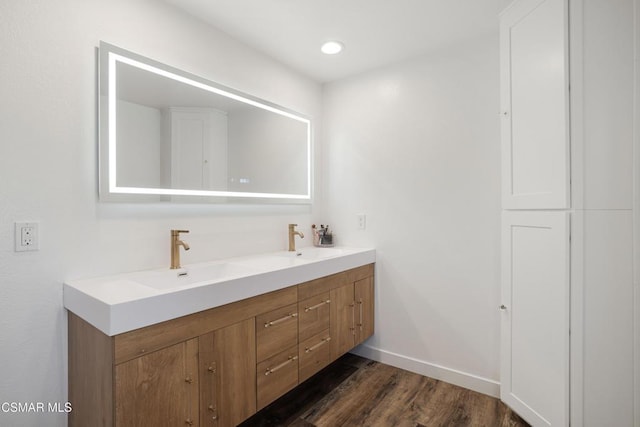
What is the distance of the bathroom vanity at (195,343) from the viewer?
1.14 m

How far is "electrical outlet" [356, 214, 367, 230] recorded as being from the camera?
2.64 m

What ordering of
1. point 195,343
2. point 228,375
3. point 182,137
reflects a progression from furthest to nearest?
point 182,137, point 228,375, point 195,343

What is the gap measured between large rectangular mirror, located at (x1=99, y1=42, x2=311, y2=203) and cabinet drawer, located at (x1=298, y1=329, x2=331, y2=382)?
1023mm

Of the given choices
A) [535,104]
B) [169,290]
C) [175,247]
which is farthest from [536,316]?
[175,247]

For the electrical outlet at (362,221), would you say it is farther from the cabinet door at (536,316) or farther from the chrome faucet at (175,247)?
the chrome faucet at (175,247)

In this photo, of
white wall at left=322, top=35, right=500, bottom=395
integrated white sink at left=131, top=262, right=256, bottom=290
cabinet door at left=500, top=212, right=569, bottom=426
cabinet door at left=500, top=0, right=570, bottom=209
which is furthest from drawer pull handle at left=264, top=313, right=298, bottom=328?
cabinet door at left=500, top=0, right=570, bottom=209

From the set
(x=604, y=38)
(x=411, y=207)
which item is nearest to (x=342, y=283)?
(x=411, y=207)

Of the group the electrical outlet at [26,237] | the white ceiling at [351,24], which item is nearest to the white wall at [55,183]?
the electrical outlet at [26,237]

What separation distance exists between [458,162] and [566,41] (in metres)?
0.87

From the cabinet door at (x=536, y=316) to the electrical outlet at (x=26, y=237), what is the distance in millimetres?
Answer: 2310

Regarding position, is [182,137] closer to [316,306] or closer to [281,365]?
[316,306]

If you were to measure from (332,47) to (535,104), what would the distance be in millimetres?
1320

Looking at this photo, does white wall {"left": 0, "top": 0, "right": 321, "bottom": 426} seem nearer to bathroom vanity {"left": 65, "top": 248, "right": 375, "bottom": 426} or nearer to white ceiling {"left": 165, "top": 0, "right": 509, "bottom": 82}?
bathroom vanity {"left": 65, "top": 248, "right": 375, "bottom": 426}

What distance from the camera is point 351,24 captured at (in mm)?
1985
